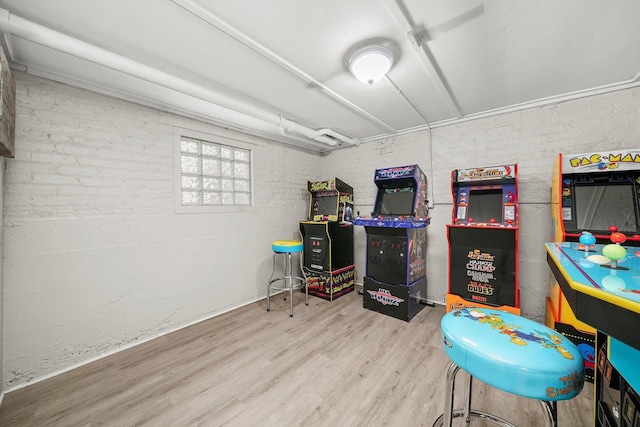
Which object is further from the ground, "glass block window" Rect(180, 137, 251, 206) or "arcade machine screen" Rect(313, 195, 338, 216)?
"glass block window" Rect(180, 137, 251, 206)

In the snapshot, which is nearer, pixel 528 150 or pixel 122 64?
pixel 122 64

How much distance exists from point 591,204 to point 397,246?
5.76 ft

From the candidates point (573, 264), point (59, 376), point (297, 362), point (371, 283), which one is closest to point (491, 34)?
point (573, 264)

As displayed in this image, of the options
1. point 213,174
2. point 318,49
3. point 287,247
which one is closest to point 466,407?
point 287,247

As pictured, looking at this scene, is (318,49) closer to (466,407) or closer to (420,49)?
(420,49)

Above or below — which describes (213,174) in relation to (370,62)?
below

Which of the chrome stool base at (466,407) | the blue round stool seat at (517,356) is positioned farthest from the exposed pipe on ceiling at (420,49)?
the chrome stool base at (466,407)

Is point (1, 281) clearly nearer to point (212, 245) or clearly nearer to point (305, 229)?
point (212, 245)

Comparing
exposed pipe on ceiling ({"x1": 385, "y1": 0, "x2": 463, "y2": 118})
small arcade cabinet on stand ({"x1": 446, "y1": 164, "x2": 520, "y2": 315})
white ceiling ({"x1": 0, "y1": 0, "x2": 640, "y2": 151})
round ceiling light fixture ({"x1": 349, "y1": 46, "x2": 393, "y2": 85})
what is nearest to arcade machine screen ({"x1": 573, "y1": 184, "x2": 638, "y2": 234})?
small arcade cabinet on stand ({"x1": 446, "y1": 164, "x2": 520, "y2": 315})

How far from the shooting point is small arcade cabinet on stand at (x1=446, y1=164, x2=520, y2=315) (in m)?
2.44

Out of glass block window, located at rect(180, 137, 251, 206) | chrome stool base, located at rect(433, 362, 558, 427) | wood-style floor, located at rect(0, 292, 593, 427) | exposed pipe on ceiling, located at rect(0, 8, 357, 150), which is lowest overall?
wood-style floor, located at rect(0, 292, 593, 427)

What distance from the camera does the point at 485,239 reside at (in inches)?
99.7

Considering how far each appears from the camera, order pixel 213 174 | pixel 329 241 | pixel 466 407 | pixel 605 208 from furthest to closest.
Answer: pixel 329 241
pixel 213 174
pixel 605 208
pixel 466 407

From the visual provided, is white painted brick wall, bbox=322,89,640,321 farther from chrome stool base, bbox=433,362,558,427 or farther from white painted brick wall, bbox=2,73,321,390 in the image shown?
A: white painted brick wall, bbox=2,73,321,390
